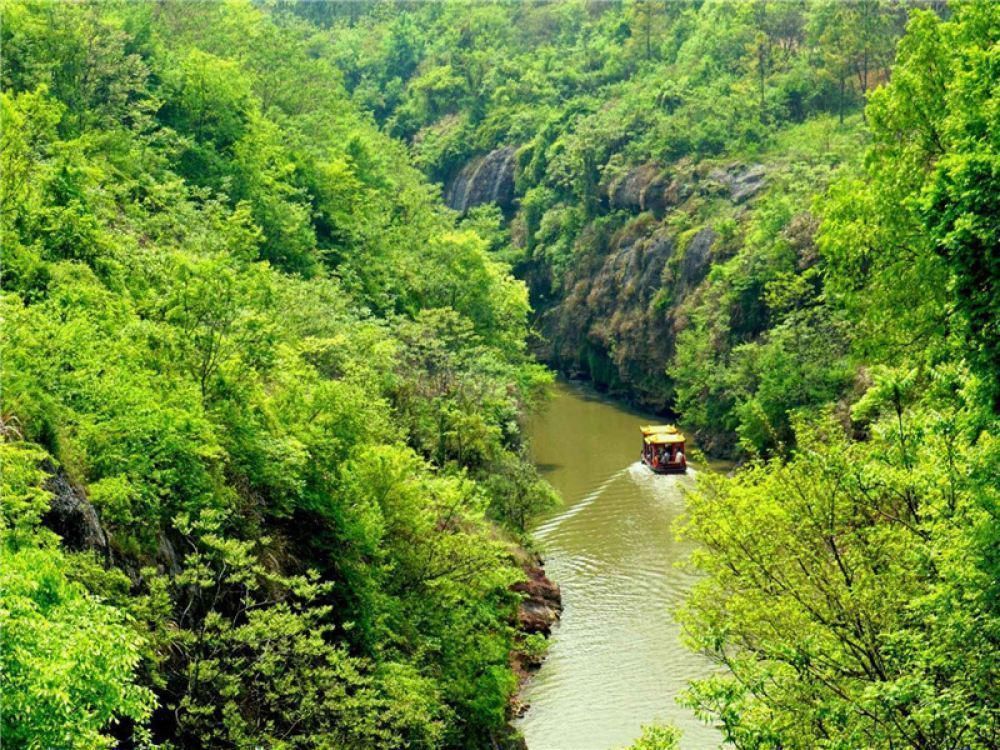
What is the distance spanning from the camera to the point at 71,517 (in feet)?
58.7

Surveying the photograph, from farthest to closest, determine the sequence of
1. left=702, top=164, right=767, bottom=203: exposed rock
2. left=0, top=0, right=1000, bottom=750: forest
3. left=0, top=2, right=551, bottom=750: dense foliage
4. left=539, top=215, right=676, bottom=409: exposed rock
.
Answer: left=539, top=215, right=676, bottom=409: exposed rock < left=702, top=164, right=767, bottom=203: exposed rock < left=0, top=2, right=551, bottom=750: dense foliage < left=0, top=0, right=1000, bottom=750: forest

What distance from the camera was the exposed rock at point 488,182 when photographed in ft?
344

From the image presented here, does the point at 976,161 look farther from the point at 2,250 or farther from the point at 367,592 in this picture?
the point at 2,250

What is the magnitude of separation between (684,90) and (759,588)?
234 feet

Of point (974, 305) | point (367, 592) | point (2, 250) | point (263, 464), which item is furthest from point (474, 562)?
point (974, 305)

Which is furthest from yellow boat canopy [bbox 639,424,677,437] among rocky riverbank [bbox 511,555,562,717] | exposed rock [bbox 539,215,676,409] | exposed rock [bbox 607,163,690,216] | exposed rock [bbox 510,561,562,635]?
exposed rock [bbox 607,163,690,216]

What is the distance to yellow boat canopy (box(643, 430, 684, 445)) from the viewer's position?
182 ft

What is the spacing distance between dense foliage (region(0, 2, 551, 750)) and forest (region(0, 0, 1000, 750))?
8 centimetres

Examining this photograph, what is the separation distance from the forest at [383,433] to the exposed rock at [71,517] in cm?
11

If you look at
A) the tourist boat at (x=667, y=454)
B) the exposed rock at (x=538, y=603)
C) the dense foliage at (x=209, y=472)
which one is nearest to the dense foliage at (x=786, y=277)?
the tourist boat at (x=667, y=454)

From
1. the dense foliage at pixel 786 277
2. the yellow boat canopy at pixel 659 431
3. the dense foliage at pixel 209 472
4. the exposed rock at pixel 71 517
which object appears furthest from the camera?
the yellow boat canopy at pixel 659 431

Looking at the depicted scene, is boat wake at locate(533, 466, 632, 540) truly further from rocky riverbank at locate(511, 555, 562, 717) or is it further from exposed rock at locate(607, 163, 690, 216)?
exposed rock at locate(607, 163, 690, 216)

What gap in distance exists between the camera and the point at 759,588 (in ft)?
67.6

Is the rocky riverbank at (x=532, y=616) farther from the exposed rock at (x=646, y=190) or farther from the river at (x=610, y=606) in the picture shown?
the exposed rock at (x=646, y=190)
